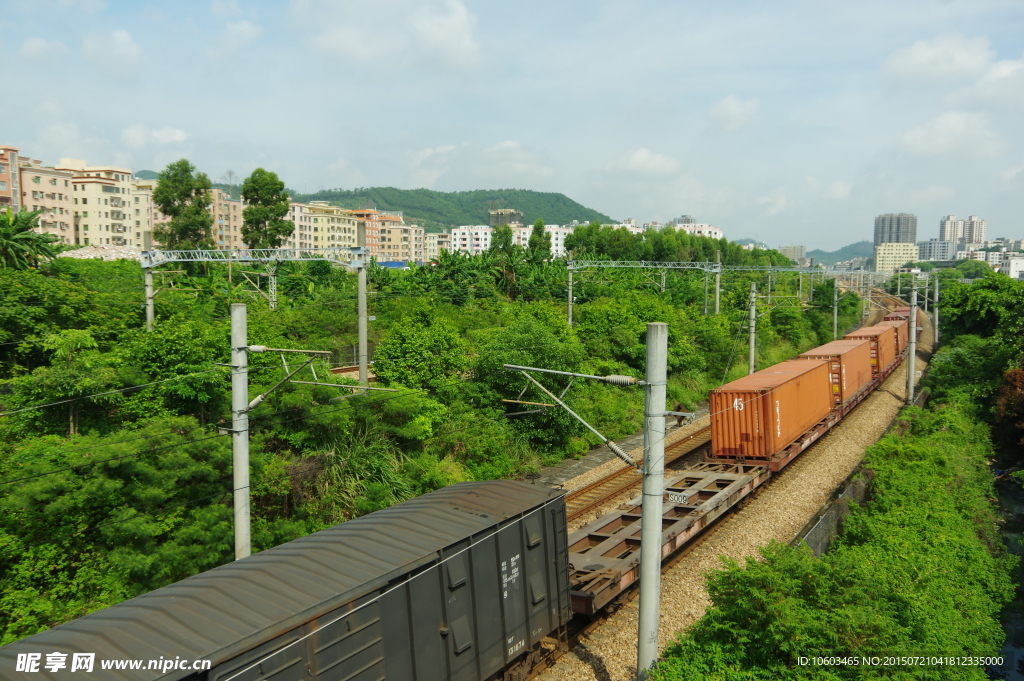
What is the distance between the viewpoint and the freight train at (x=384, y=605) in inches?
225

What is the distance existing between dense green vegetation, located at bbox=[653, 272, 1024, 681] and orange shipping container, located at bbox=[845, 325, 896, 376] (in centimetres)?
1304

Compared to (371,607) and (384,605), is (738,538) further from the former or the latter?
(371,607)

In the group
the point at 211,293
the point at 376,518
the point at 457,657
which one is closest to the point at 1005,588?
the point at 457,657

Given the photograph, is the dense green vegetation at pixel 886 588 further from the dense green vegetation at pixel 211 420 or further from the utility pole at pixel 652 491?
the dense green vegetation at pixel 211 420

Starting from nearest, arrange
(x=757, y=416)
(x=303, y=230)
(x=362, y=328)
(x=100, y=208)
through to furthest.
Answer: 1. (x=757, y=416)
2. (x=362, y=328)
3. (x=100, y=208)
4. (x=303, y=230)

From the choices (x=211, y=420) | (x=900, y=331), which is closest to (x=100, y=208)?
(x=211, y=420)

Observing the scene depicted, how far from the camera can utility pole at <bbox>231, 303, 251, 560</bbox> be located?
10352mm

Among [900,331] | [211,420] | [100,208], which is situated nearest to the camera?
[211,420]

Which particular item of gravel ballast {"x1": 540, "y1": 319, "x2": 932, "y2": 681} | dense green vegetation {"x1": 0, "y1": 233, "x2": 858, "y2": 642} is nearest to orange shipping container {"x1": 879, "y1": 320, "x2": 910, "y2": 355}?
gravel ballast {"x1": 540, "y1": 319, "x2": 932, "y2": 681}

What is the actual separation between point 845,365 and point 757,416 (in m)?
9.81

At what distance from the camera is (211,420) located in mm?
16891

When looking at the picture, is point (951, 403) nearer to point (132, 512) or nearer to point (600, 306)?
point (600, 306)

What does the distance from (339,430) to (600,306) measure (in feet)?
60.1

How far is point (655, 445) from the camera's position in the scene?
9234 mm
